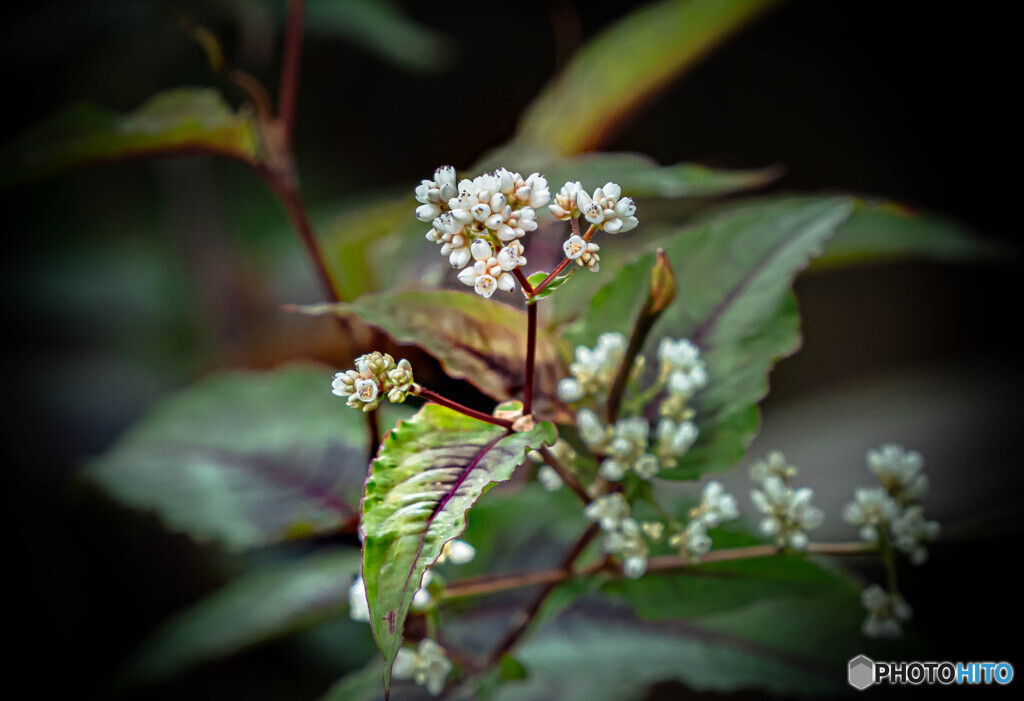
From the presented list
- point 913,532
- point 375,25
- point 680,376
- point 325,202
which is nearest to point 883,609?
point 913,532

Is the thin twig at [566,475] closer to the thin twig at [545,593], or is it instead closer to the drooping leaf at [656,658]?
the thin twig at [545,593]

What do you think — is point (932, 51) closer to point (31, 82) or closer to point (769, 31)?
point (769, 31)

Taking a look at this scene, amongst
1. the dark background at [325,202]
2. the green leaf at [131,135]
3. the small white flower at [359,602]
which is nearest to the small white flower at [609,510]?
the small white flower at [359,602]

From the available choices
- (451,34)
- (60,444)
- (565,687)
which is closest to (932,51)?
(451,34)

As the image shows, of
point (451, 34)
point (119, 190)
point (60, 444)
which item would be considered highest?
point (451, 34)

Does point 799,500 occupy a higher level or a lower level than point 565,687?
higher

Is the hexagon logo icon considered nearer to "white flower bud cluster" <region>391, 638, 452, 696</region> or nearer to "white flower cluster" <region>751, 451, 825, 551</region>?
"white flower cluster" <region>751, 451, 825, 551</region>

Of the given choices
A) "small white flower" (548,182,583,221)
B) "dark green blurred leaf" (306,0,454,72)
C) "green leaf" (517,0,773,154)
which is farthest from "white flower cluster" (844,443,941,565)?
"dark green blurred leaf" (306,0,454,72)
